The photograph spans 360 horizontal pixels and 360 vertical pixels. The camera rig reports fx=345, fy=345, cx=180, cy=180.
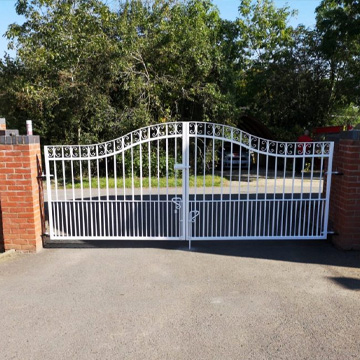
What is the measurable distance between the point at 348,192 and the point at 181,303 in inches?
116

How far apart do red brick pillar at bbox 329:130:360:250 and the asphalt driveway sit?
0.28 metres

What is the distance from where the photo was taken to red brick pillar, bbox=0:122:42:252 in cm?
482

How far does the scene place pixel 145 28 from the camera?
1266 cm

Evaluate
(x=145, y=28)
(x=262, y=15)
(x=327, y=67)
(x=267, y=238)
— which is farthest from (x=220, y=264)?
(x=262, y=15)

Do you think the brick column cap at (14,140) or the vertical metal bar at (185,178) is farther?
the vertical metal bar at (185,178)

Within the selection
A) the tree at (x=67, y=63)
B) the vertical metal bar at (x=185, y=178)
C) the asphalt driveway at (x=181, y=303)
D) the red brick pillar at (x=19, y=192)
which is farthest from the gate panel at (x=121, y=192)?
the tree at (x=67, y=63)

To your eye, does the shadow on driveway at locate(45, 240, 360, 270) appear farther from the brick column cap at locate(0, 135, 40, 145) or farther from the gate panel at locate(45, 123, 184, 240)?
the brick column cap at locate(0, 135, 40, 145)

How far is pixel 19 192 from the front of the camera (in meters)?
4.92

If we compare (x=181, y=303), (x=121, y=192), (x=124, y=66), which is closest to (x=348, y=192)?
(x=181, y=303)

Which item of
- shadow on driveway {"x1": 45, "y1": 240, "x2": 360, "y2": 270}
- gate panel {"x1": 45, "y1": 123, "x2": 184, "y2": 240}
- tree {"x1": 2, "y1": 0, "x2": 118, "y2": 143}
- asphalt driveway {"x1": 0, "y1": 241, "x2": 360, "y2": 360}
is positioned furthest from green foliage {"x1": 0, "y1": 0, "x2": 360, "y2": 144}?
asphalt driveway {"x1": 0, "y1": 241, "x2": 360, "y2": 360}

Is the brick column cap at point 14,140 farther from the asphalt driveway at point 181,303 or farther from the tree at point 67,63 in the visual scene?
the tree at point 67,63

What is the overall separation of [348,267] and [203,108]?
31.4 ft

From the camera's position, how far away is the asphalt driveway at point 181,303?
9.50 feet

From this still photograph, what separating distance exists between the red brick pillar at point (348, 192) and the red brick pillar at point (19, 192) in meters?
4.48
